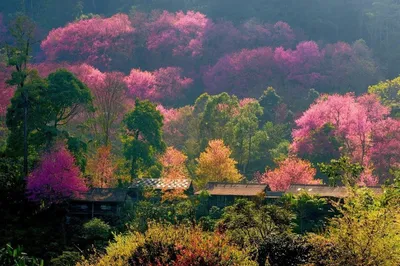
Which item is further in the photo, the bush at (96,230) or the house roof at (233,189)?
the house roof at (233,189)

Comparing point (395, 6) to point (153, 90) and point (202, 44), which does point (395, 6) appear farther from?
point (153, 90)

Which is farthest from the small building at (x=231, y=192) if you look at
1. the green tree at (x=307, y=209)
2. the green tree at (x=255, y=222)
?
the green tree at (x=255, y=222)

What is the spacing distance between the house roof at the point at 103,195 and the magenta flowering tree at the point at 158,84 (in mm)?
31587

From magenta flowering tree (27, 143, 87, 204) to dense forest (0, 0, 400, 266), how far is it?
4.3 inches

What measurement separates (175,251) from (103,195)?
22397 mm

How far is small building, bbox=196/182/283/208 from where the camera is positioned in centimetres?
4694

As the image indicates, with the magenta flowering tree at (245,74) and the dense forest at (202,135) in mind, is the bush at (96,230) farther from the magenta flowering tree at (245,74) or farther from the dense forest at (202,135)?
the magenta flowering tree at (245,74)

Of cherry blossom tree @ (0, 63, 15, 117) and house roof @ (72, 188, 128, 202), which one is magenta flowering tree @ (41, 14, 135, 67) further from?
house roof @ (72, 188, 128, 202)

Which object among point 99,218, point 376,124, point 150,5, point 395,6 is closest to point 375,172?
point 376,124

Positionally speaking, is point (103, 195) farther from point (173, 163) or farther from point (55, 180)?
point (173, 163)

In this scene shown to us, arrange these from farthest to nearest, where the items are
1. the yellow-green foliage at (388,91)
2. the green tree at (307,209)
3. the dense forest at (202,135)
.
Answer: the yellow-green foliage at (388,91)
the green tree at (307,209)
the dense forest at (202,135)

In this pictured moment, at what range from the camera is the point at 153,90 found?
3189 inches

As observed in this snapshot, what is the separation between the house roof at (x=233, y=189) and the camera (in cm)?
4750

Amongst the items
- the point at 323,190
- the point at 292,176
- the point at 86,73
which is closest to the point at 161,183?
the point at 292,176
